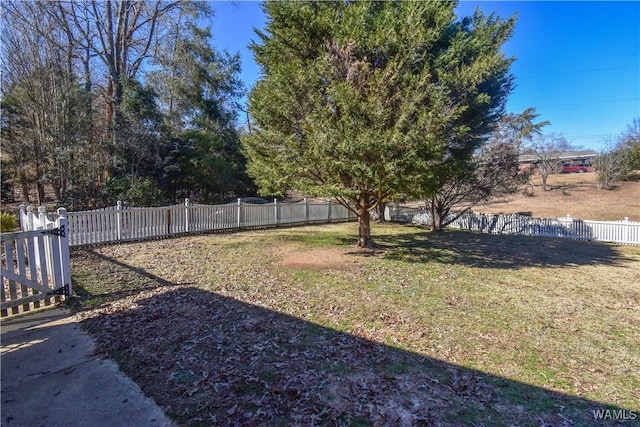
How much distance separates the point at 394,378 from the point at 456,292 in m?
3.03

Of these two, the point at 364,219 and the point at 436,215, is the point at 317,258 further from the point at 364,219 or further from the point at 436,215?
the point at 436,215

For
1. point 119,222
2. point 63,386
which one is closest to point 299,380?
point 63,386

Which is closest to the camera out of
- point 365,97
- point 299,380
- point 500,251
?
point 299,380

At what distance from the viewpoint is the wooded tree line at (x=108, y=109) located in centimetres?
1314

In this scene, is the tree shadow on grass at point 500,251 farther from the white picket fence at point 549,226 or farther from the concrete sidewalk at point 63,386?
the concrete sidewalk at point 63,386

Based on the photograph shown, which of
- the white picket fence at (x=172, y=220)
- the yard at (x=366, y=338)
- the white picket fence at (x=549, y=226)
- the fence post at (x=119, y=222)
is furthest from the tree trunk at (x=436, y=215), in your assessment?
the fence post at (x=119, y=222)

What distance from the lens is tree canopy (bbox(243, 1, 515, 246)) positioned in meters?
6.60

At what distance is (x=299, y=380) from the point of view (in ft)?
9.18

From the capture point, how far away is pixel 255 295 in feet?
16.6

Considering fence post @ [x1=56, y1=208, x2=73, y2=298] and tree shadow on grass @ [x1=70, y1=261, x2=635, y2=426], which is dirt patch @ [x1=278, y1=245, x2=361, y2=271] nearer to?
tree shadow on grass @ [x1=70, y1=261, x2=635, y2=426]

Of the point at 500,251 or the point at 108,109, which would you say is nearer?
the point at 500,251

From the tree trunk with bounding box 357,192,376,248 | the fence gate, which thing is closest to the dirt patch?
the tree trunk with bounding box 357,192,376,248

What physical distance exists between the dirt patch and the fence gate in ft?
12.9

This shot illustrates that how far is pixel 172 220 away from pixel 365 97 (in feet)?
23.8
